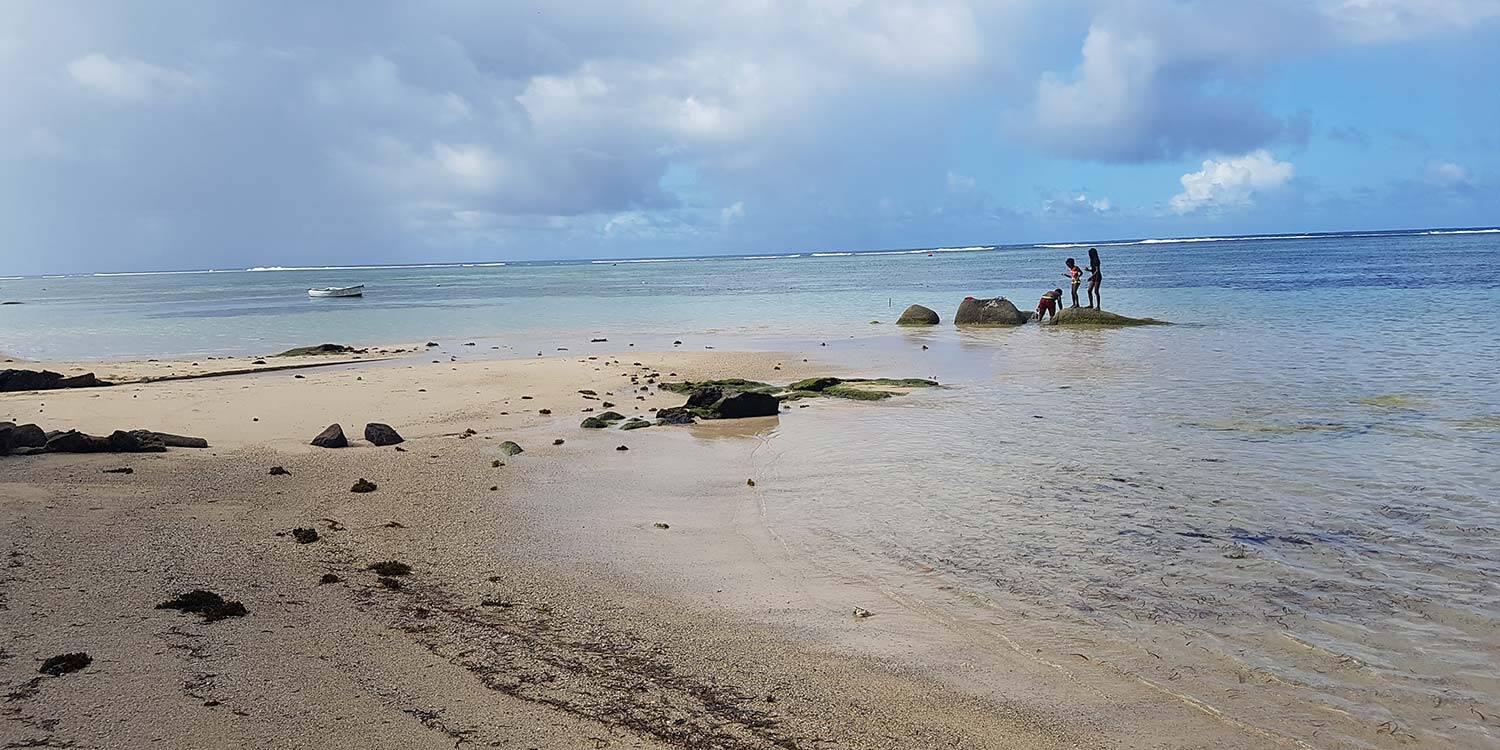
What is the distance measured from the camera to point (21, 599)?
6148mm

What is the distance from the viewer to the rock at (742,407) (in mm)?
15312

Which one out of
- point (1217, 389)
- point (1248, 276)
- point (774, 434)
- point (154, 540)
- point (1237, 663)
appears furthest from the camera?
point (1248, 276)

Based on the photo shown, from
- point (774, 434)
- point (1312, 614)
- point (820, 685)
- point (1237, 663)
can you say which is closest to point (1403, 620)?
point (1312, 614)

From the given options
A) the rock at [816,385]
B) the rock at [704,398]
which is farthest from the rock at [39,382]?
the rock at [816,385]

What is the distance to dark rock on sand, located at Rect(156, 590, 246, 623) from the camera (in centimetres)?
612

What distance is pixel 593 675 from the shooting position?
5508 mm

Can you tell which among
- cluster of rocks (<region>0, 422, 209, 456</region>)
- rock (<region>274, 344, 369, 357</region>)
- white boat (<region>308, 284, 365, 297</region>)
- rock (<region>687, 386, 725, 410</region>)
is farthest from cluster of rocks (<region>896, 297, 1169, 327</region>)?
white boat (<region>308, 284, 365, 297</region>)

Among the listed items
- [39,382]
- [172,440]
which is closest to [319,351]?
[39,382]

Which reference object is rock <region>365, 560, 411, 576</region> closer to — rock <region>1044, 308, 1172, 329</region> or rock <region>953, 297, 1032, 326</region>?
rock <region>1044, 308, 1172, 329</region>

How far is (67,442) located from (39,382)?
33.2ft

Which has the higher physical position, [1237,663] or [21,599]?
[21,599]

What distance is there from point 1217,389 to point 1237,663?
12.3 m

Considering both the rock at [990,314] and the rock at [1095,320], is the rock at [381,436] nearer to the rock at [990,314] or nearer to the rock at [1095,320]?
the rock at [1095,320]

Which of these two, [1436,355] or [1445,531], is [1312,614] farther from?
[1436,355]
